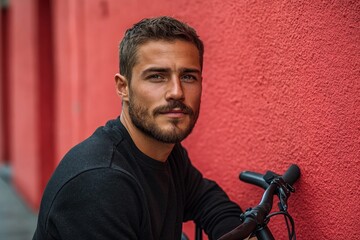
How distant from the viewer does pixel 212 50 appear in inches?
99.0

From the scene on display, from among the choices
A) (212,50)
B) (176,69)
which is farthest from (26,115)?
(176,69)

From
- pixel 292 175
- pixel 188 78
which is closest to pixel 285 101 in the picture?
pixel 292 175

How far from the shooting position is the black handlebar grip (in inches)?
72.4

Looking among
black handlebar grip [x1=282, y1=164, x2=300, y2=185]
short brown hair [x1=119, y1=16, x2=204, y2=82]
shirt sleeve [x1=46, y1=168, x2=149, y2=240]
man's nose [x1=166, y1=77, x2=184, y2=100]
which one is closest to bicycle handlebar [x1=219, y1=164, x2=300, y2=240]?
black handlebar grip [x1=282, y1=164, x2=300, y2=185]

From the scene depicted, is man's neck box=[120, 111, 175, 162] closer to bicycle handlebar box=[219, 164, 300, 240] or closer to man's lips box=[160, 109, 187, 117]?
man's lips box=[160, 109, 187, 117]

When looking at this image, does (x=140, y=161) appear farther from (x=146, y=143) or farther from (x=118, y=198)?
(x=118, y=198)

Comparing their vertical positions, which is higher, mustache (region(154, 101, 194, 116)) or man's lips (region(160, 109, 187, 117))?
mustache (region(154, 101, 194, 116))

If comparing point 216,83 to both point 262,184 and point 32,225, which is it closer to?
point 262,184

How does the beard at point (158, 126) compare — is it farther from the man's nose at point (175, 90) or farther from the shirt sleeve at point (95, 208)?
the shirt sleeve at point (95, 208)

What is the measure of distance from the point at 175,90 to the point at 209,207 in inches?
24.7

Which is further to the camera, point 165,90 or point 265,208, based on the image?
point 165,90

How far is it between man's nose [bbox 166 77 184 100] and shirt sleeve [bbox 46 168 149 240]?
1.07 feet

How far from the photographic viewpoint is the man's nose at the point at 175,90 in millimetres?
1756

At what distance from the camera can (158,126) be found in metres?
1.79
